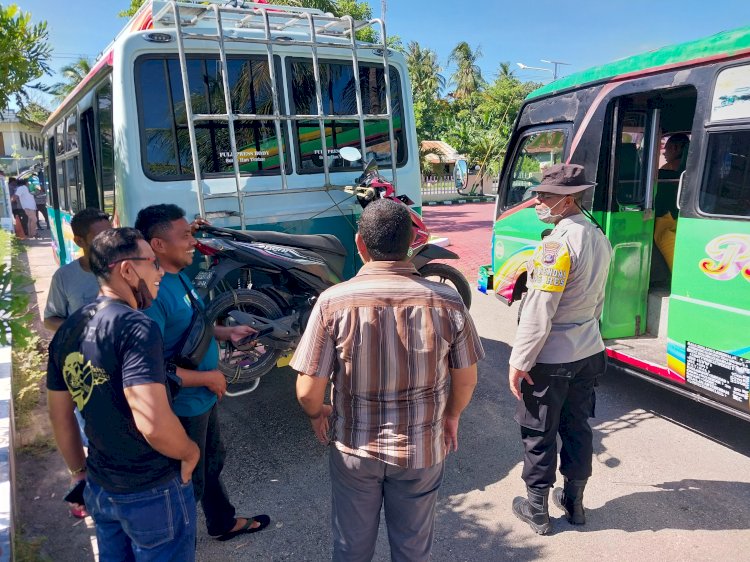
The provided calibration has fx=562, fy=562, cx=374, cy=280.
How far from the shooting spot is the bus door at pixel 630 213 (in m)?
4.66

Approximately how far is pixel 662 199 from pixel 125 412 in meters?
4.89

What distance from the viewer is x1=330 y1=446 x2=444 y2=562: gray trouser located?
6.83 feet

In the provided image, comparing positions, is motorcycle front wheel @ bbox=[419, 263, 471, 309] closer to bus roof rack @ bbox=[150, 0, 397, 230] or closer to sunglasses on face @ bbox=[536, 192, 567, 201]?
bus roof rack @ bbox=[150, 0, 397, 230]

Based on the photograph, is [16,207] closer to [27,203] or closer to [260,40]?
[27,203]

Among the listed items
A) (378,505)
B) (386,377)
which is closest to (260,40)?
(386,377)

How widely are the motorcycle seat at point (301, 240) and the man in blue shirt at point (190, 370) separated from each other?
104cm

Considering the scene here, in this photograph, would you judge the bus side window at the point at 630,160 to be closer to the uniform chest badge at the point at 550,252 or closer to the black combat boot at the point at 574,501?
the uniform chest badge at the point at 550,252

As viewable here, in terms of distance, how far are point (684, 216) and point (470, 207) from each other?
20.5 metres

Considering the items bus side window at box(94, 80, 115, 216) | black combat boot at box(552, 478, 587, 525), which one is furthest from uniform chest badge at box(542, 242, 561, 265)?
bus side window at box(94, 80, 115, 216)

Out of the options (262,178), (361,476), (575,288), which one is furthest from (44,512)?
(575,288)

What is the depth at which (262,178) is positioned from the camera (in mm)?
4469

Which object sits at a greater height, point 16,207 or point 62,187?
point 62,187

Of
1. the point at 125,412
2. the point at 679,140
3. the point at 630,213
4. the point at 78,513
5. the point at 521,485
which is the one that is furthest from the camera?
the point at 679,140

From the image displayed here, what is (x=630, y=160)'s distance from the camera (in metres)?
4.77
